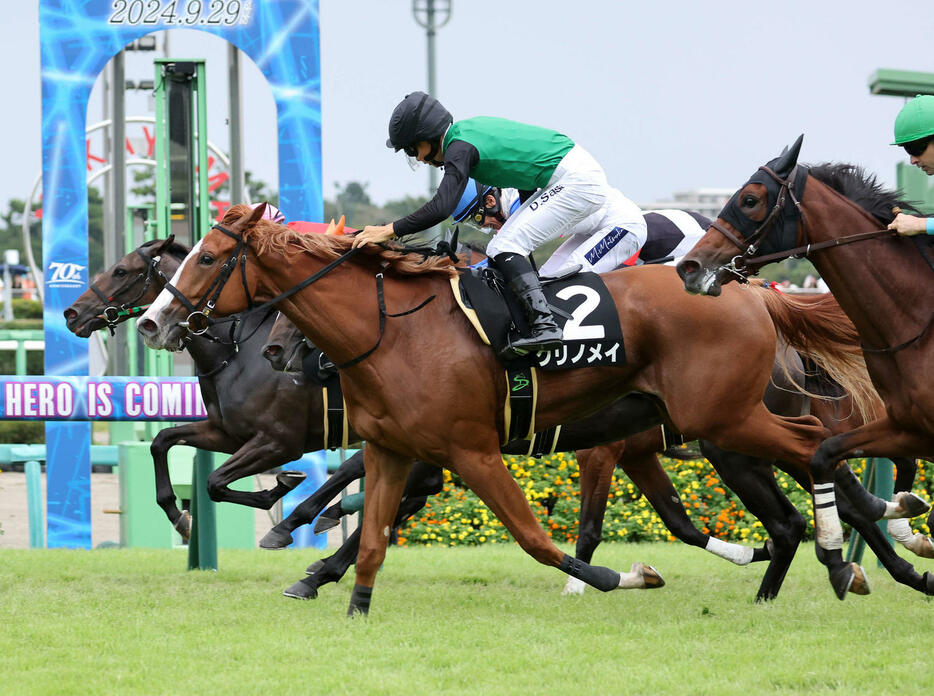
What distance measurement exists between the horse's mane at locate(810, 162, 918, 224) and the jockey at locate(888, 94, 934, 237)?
11cm

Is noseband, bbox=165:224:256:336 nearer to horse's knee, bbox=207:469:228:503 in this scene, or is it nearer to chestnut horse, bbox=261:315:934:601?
chestnut horse, bbox=261:315:934:601

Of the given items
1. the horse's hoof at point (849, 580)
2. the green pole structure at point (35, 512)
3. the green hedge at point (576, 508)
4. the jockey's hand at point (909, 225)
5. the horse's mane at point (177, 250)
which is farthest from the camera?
the green pole structure at point (35, 512)

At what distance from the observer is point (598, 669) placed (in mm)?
4238

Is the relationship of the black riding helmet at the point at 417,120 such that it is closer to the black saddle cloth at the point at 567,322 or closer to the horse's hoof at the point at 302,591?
the black saddle cloth at the point at 567,322

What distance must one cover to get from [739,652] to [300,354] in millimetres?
2785

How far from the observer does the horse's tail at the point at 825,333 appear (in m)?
6.12

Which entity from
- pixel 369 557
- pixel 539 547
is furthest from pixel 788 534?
pixel 369 557

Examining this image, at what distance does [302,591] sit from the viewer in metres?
6.14

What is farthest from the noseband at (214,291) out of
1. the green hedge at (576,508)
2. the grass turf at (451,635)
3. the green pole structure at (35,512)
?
the green pole structure at (35,512)

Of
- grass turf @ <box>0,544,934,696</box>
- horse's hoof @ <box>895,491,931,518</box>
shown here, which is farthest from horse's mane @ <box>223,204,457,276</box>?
horse's hoof @ <box>895,491,931,518</box>

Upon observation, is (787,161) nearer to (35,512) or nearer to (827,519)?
(827,519)

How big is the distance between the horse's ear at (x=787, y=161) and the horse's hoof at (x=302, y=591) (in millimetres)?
3007

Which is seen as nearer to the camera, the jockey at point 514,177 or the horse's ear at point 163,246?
the jockey at point 514,177

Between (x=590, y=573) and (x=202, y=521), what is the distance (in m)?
2.97
